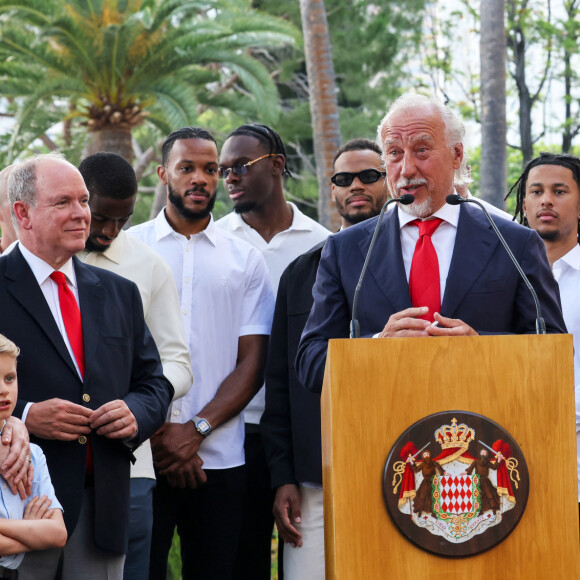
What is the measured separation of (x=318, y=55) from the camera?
1383 centimetres

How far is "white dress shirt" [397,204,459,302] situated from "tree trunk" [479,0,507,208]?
30.2 ft

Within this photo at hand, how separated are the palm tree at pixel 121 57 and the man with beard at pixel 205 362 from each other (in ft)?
25.6

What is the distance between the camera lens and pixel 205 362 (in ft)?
17.3

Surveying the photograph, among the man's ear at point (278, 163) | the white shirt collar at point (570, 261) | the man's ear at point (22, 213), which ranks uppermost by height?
the man's ear at point (278, 163)

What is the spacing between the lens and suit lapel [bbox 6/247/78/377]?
12.9 ft

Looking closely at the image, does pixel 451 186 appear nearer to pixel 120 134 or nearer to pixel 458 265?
pixel 458 265

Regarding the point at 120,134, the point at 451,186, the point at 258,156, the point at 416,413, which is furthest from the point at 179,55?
the point at 416,413

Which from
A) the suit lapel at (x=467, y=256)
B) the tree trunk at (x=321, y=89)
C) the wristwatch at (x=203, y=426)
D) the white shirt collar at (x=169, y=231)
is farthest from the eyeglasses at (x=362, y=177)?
the tree trunk at (x=321, y=89)

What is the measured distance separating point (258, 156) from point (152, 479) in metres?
2.06

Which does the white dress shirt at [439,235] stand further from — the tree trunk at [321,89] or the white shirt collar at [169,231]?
the tree trunk at [321,89]

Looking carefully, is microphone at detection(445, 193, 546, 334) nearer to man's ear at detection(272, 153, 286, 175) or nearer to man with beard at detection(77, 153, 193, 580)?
man with beard at detection(77, 153, 193, 580)

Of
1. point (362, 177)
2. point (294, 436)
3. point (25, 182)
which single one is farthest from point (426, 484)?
point (362, 177)

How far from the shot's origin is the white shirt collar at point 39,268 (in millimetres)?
4059

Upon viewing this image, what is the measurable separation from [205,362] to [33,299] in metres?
1.43
